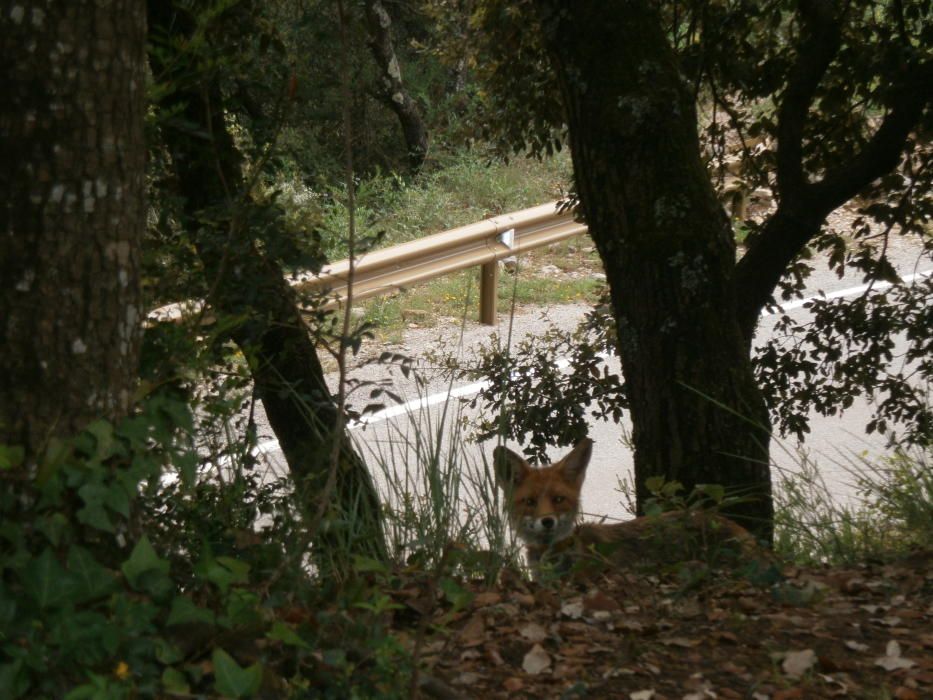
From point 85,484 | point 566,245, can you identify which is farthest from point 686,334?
point 566,245

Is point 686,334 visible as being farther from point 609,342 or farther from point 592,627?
point 592,627

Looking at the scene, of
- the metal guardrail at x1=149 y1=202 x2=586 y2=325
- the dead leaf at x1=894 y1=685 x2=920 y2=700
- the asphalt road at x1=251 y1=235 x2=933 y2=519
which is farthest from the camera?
the metal guardrail at x1=149 y1=202 x2=586 y2=325

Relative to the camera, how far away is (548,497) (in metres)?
6.52

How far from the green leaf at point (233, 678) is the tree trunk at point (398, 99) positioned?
1095 cm

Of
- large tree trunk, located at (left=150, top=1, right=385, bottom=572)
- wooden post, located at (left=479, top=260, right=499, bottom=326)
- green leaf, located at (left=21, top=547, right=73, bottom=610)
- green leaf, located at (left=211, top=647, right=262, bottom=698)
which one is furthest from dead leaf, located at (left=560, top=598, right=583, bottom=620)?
wooden post, located at (left=479, top=260, right=499, bottom=326)

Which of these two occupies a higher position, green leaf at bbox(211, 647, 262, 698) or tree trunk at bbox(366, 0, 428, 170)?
tree trunk at bbox(366, 0, 428, 170)

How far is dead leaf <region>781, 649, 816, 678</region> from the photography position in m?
3.53

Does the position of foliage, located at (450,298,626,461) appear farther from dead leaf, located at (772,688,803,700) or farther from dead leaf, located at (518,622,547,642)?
dead leaf, located at (772,688,803,700)

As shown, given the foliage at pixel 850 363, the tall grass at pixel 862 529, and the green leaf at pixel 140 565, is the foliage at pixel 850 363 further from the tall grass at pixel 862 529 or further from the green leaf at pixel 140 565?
the green leaf at pixel 140 565

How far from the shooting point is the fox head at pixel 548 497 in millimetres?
6414

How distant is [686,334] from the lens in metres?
5.65

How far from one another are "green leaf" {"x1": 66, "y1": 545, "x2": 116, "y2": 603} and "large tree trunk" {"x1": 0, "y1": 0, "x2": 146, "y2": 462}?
30 cm

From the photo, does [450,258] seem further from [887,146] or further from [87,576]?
[87,576]

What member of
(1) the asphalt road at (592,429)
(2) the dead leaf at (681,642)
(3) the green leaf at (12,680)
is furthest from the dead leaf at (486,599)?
(1) the asphalt road at (592,429)
